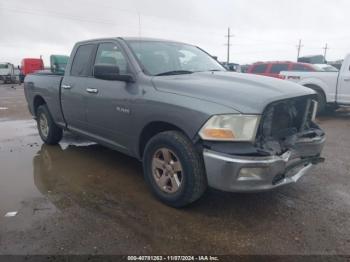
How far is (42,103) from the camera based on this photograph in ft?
20.1

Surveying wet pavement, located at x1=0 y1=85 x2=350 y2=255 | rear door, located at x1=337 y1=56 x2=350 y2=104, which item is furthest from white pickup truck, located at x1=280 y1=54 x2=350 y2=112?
wet pavement, located at x1=0 y1=85 x2=350 y2=255

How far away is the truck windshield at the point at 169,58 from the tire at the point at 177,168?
94cm

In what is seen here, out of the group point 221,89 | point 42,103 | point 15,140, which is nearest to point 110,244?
point 221,89

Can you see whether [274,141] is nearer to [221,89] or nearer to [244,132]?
[244,132]

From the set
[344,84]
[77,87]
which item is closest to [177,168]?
[77,87]

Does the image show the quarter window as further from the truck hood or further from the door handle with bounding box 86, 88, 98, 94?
the door handle with bounding box 86, 88, 98, 94

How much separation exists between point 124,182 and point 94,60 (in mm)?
1803

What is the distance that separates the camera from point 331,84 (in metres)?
9.49

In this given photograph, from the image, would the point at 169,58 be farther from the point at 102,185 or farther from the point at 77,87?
the point at 102,185

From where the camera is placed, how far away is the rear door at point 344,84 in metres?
9.24

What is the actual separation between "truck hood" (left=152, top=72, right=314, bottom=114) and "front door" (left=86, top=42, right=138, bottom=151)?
1.63ft

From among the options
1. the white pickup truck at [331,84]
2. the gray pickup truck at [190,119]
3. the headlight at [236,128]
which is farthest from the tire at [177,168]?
the white pickup truck at [331,84]

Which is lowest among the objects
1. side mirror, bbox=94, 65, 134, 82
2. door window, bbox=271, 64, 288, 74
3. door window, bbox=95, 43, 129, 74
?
door window, bbox=271, 64, 288, 74

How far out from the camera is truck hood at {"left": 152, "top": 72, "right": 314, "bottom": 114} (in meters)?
2.97
